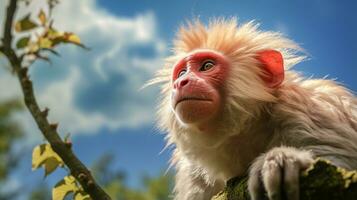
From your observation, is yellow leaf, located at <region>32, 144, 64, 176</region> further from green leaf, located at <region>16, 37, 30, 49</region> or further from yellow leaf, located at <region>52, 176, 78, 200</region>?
green leaf, located at <region>16, 37, 30, 49</region>

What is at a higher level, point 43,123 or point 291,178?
point 43,123

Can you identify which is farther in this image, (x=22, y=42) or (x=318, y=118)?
(x=318, y=118)

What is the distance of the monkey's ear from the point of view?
3842 mm

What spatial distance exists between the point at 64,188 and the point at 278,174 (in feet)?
2.83

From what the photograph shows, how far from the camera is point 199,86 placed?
369 centimetres

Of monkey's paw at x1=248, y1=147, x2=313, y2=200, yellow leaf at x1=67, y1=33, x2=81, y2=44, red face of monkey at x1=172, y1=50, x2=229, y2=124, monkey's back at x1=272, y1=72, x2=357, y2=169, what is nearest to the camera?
yellow leaf at x1=67, y1=33, x2=81, y2=44

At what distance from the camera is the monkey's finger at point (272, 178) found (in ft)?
7.54

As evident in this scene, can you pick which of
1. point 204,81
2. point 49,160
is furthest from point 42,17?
point 204,81

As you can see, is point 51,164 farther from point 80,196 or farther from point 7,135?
point 7,135

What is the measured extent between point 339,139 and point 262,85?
0.69 meters

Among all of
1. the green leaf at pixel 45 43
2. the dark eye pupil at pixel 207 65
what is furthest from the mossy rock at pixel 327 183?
the dark eye pupil at pixel 207 65

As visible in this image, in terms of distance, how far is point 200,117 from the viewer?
3670 mm

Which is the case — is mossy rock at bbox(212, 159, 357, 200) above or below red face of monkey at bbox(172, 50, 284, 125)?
below

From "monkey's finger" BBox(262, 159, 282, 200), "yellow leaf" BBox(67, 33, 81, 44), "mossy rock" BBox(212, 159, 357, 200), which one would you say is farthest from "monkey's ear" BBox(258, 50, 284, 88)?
"yellow leaf" BBox(67, 33, 81, 44)
